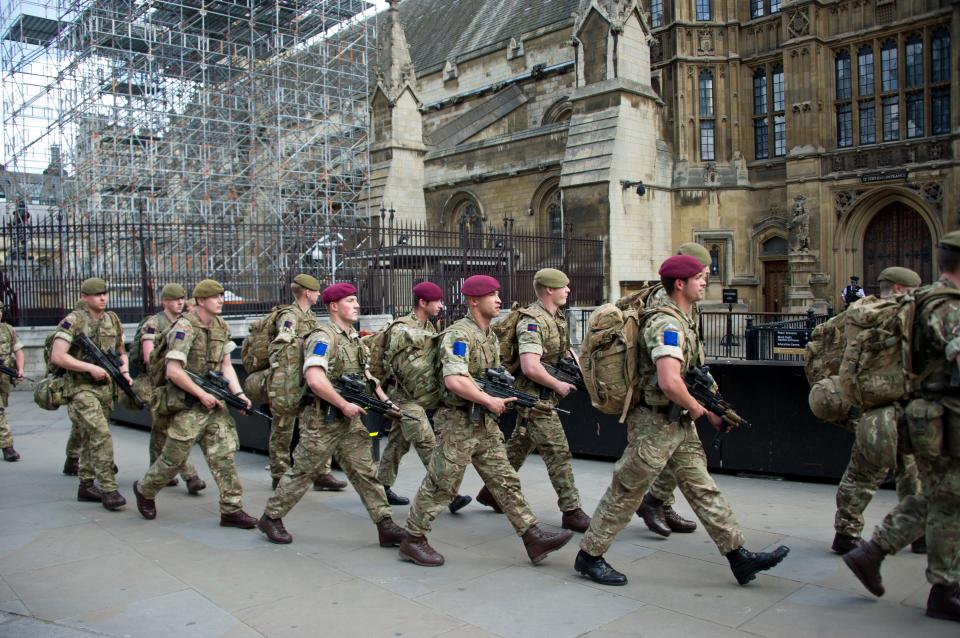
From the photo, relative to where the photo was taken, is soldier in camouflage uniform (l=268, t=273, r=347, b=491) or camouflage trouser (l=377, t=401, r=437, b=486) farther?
camouflage trouser (l=377, t=401, r=437, b=486)

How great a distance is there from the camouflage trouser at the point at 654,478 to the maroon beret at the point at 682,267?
828 millimetres

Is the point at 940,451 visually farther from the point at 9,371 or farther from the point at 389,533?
the point at 9,371

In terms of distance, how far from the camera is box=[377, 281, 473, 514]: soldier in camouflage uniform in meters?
5.75

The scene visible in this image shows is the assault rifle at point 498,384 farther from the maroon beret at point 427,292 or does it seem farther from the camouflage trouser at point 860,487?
the camouflage trouser at point 860,487

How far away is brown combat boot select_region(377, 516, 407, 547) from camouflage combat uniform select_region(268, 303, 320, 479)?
61cm

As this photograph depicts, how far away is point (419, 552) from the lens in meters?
4.86

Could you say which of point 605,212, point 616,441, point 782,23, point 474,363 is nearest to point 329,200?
point 605,212

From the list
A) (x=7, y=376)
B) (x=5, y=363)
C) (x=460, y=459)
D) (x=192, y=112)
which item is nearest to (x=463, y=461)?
(x=460, y=459)

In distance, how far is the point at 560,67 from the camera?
25.8 meters

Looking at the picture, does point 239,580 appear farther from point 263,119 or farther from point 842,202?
point 263,119

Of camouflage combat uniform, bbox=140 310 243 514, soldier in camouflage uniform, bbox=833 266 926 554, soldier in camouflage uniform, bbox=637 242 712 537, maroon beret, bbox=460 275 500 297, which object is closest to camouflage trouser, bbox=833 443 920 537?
soldier in camouflage uniform, bbox=833 266 926 554

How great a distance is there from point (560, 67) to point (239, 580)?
2376 centimetres

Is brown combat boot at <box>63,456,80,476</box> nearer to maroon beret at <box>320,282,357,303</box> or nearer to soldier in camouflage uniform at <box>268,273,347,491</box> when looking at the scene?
soldier in camouflage uniform at <box>268,273,347,491</box>

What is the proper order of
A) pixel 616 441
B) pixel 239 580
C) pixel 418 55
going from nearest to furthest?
pixel 239 580
pixel 616 441
pixel 418 55
